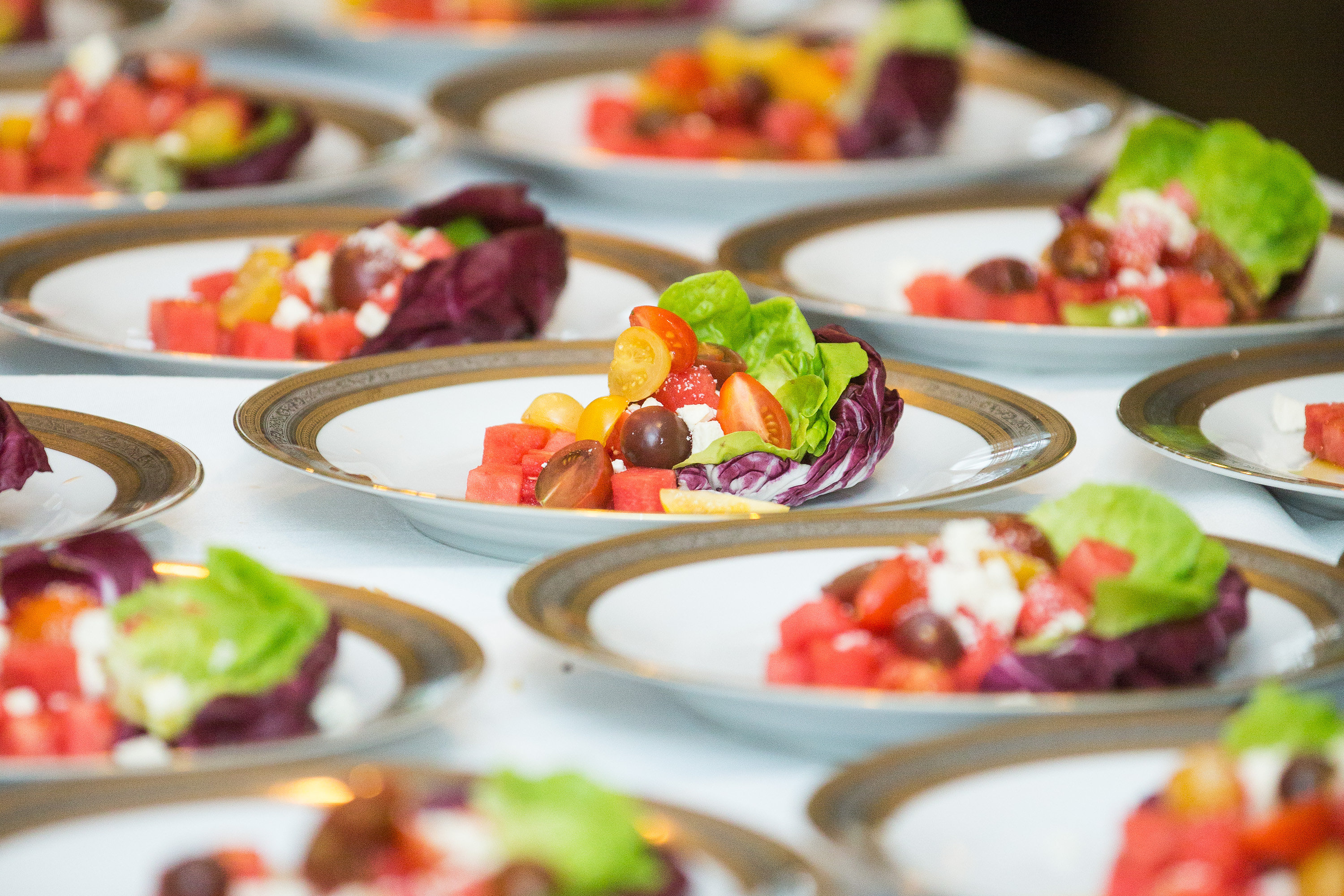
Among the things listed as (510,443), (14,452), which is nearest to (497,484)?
(510,443)

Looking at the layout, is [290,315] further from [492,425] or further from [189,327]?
[492,425]

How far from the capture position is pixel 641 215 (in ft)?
11.7

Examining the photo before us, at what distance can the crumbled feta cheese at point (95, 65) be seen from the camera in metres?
3.51

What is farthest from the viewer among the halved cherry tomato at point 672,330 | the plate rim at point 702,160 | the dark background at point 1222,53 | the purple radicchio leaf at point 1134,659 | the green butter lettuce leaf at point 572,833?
the dark background at point 1222,53

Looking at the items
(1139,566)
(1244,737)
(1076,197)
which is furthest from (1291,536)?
(1076,197)

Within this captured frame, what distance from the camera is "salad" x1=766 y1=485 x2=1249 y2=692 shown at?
1.49m

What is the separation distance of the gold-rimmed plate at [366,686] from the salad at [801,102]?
220cm

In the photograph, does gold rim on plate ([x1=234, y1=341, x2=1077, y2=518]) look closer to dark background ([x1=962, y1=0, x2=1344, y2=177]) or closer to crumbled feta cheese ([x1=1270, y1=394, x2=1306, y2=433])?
crumbled feta cheese ([x1=1270, y1=394, x2=1306, y2=433])

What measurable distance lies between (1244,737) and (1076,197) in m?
2.01

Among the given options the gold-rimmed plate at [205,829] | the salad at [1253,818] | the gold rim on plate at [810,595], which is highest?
the salad at [1253,818]

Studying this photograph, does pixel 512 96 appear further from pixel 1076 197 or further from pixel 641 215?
pixel 1076 197

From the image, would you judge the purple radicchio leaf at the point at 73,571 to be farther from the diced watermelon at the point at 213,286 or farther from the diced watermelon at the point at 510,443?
the diced watermelon at the point at 213,286

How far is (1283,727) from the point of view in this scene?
46.8 inches

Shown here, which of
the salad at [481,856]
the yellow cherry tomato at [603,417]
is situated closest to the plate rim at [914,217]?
the yellow cherry tomato at [603,417]
